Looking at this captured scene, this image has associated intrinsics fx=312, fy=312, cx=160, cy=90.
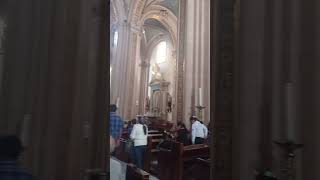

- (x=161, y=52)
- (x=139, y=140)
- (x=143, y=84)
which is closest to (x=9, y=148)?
(x=139, y=140)

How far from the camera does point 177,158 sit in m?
6.29

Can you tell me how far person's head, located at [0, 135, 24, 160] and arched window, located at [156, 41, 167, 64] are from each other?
28771 millimetres

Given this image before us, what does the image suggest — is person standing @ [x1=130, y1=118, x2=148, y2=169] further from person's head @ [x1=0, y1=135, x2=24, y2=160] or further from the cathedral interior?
person's head @ [x1=0, y1=135, x2=24, y2=160]

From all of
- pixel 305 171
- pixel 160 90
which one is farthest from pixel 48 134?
pixel 160 90

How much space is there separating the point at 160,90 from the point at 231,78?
25.1 m

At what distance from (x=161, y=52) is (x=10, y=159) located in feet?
96.9

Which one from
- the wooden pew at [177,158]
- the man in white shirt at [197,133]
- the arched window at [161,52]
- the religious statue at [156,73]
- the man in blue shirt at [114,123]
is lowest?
the wooden pew at [177,158]

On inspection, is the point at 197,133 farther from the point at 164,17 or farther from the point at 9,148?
the point at 164,17

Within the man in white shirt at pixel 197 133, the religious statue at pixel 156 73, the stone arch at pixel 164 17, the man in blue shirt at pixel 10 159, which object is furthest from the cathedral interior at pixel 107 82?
the religious statue at pixel 156 73

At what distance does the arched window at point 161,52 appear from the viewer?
30.4 m

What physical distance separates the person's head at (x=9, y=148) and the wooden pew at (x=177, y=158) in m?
4.59

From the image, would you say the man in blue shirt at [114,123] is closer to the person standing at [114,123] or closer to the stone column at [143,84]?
the person standing at [114,123]

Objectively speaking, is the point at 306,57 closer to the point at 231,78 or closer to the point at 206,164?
the point at 231,78

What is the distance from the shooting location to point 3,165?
67.3 inches
